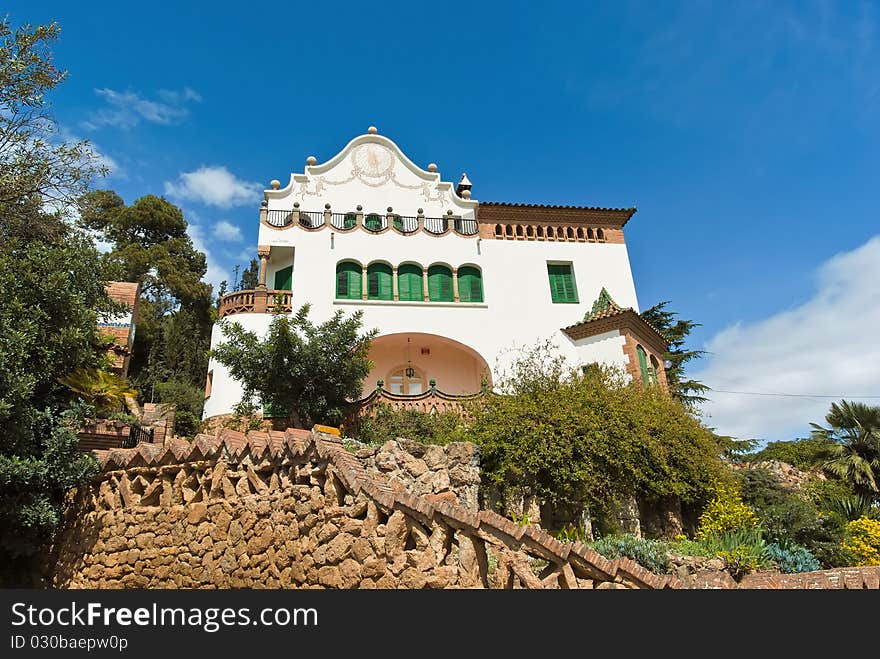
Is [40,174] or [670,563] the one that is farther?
[40,174]

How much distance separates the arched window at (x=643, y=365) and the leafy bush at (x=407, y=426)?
24.8ft

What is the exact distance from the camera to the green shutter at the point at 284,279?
21.8 metres

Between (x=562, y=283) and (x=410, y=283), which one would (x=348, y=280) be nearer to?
(x=410, y=283)

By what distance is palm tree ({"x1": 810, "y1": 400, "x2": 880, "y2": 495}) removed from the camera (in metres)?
19.9

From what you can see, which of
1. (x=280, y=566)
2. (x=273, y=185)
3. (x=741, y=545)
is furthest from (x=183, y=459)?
(x=273, y=185)

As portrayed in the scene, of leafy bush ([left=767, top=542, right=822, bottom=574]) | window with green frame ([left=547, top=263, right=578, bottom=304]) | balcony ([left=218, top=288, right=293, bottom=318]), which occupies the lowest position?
leafy bush ([left=767, top=542, right=822, bottom=574])

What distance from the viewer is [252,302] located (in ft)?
65.8

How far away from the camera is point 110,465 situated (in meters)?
8.59

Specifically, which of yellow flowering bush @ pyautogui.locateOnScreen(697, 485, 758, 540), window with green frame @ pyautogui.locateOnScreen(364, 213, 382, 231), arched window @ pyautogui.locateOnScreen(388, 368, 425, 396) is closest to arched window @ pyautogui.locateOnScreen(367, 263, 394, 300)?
window with green frame @ pyautogui.locateOnScreen(364, 213, 382, 231)

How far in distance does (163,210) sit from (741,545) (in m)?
32.1

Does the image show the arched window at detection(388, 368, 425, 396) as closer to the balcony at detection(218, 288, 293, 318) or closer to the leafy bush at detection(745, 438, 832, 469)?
the balcony at detection(218, 288, 293, 318)

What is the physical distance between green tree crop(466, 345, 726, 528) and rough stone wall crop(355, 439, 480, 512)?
975 mm

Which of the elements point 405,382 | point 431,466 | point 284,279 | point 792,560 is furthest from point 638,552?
point 284,279

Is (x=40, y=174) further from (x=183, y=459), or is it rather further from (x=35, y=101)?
(x=183, y=459)
